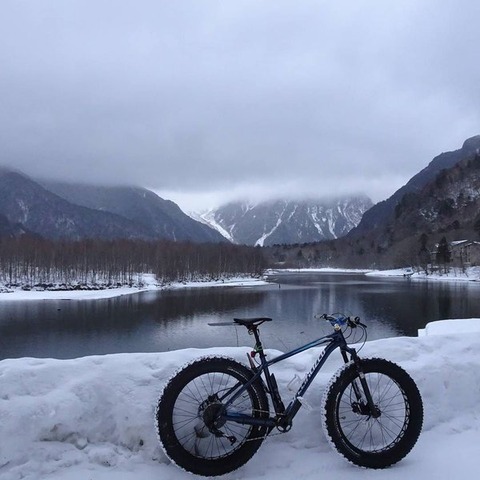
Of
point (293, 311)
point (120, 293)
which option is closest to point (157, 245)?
point (120, 293)

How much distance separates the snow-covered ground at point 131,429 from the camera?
4.43 metres

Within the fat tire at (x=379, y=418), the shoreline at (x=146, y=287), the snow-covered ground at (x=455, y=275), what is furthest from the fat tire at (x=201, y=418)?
the snow-covered ground at (x=455, y=275)

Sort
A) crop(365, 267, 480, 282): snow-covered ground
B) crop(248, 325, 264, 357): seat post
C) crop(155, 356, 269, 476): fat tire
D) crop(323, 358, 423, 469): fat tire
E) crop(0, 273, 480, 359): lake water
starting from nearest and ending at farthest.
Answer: crop(155, 356, 269, 476): fat tire → crop(323, 358, 423, 469): fat tire → crop(248, 325, 264, 357): seat post → crop(0, 273, 480, 359): lake water → crop(365, 267, 480, 282): snow-covered ground

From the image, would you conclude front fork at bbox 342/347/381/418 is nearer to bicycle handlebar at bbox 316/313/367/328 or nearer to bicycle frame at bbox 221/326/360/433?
bicycle frame at bbox 221/326/360/433

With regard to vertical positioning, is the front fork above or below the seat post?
below

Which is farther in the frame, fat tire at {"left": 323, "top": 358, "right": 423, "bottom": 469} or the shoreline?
the shoreline

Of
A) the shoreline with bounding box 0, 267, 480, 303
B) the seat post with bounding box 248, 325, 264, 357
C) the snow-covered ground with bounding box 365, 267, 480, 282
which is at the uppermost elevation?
the seat post with bounding box 248, 325, 264, 357

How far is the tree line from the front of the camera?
97.0 metres

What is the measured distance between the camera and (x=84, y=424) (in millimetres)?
4754

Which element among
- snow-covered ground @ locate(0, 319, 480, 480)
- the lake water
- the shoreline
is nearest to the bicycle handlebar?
snow-covered ground @ locate(0, 319, 480, 480)

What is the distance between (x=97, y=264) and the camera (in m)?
106

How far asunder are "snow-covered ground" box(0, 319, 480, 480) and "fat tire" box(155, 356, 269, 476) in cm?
21

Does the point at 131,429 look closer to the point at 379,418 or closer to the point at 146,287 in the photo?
the point at 379,418

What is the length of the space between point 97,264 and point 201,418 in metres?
107
